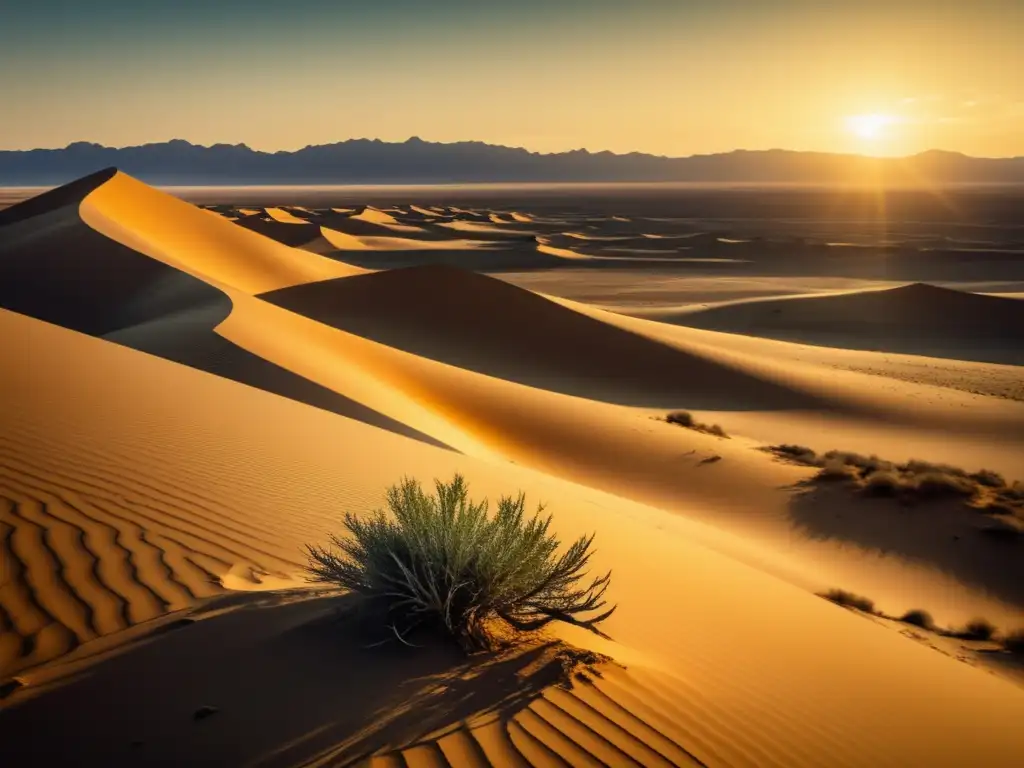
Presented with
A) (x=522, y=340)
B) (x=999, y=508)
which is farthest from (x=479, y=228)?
(x=999, y=508)

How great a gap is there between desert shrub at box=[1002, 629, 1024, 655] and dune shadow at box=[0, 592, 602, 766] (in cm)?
538

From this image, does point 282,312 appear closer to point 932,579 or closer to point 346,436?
point 346,436

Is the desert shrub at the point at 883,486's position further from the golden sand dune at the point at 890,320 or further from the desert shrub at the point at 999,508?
the golden sand dune at the point at 890,320

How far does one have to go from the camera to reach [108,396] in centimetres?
902

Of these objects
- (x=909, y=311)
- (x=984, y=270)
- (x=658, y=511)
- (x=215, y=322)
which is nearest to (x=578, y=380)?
(x=215, y=322)

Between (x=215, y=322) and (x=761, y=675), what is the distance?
12778 mm

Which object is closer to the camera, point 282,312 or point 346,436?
point 346,436

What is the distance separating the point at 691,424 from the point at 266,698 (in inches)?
504

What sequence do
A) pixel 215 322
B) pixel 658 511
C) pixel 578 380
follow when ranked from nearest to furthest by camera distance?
pixel 658 511 < pixel 215 322 < pixel 578 380

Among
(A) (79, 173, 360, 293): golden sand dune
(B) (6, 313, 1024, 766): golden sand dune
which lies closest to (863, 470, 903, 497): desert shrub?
(B) (6, 313, 1024, 766): golden sand dune

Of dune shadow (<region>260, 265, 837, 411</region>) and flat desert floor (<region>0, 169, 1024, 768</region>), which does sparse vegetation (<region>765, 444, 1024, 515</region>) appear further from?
dune shadow (<region>260, 265, 837, 411</region>)

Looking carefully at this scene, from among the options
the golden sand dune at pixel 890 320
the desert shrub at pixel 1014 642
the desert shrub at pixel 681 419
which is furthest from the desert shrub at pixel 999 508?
the golden sand dune at pixel 890 320

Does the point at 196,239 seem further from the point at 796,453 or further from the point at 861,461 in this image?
the point at 861,461

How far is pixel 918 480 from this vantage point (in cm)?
1162
